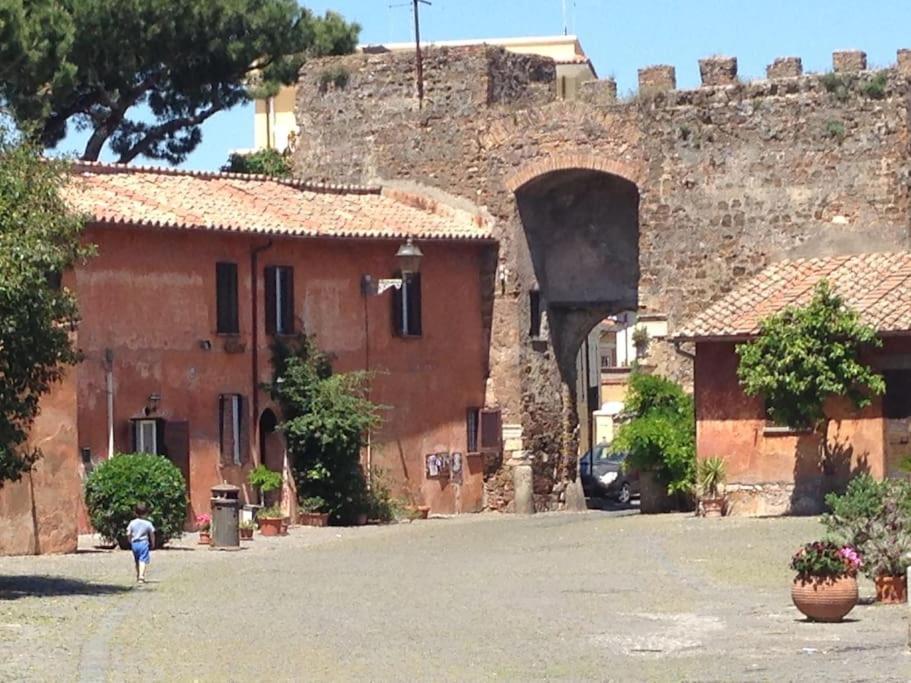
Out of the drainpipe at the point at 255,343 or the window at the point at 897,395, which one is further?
the drainpipe at the point at 255,343

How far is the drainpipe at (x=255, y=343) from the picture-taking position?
37.2 m

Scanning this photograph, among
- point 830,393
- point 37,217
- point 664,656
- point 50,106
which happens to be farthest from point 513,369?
point 664,656

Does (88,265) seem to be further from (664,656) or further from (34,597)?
(664,656)

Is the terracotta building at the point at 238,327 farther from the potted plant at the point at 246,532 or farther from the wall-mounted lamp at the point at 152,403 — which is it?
the potted plant at the point at 246,532

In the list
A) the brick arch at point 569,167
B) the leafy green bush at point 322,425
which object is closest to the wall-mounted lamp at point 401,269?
the leafy green bush at point 322,425

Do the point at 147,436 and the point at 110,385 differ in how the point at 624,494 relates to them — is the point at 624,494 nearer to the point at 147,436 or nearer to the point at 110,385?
the point at 147,436

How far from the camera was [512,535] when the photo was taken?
3409cm

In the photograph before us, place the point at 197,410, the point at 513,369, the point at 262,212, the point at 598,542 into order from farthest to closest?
the point at 513,369 → the point at 262,212 → the point at 197,410 → the point at 598,542

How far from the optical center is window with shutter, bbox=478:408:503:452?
4206cm

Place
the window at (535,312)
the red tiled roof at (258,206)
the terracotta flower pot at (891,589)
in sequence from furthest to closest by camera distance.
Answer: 1. the window at (535,312)
2. the red tiled roof at (258,206)
3. the terracotta flower pot at (891,589)

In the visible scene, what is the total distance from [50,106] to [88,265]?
47.7 ft

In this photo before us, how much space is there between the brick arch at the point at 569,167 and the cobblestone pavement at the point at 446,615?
10104 millimetres

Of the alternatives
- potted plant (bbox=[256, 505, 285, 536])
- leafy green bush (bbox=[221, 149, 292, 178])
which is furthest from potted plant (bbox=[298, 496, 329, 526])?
leafy green bush (bbox=[221, 149, 292, 178])

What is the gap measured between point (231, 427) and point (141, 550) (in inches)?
463
